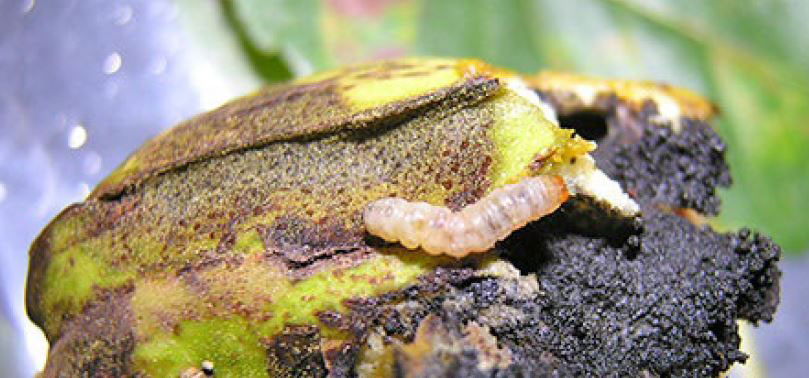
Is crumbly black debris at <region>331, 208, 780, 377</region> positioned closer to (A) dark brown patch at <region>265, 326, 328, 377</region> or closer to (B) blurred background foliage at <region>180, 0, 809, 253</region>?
(A) dark brown patch at <region>265, 326, 328, 377</region>

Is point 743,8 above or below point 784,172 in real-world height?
above

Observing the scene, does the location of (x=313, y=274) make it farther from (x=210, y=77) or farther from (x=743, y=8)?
(x=743, y=8)

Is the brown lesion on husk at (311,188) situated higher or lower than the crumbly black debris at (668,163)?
higher

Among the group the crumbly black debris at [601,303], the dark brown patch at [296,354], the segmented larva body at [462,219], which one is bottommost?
the crumbly black debris at [601,303]

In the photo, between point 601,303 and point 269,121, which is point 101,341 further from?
point 601,303

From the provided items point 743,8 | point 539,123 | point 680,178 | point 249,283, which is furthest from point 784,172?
point 249,283

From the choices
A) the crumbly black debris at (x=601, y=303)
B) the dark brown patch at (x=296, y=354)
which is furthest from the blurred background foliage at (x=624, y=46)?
the dark brown patch at (x=296, y=354)

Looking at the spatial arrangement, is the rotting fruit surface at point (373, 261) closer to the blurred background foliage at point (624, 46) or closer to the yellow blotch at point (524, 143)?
the yellow blotch at point (524, 143)

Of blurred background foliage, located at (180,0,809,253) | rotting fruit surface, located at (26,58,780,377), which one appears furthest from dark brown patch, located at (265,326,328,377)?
blurred background foliage, located at (180,0,809,253)
